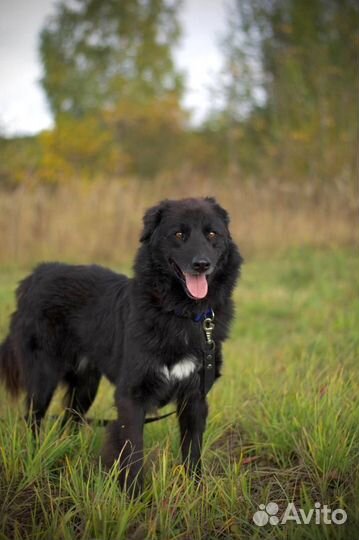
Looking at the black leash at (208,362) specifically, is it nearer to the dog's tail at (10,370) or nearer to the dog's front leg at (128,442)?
the dog's front leg at (128,442)

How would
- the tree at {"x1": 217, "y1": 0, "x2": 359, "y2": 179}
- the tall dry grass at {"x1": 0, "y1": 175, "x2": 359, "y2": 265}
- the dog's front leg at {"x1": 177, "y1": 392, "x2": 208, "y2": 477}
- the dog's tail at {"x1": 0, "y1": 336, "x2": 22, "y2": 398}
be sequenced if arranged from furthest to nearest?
the tree at {"x1": 217, "y1": 0, "x2": 359, "y2": 179}
the tall dry grass at {"x1": 0, "y1": 175, "x2": 359, "y2": 265}
the dog's tail at {"x1": 0, "y1": 336, "x2": 22, "y2": 398}
the dog's front leg at {"x1": 177, "y1": 392, "x2": 208, "y2": 477}

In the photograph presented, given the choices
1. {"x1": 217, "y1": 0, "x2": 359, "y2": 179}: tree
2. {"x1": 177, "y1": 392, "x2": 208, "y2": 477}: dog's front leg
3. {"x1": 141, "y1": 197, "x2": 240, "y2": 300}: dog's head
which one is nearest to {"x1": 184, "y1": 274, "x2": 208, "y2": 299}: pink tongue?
{"x1": 141, "y1": 197, "x2": 240, "y2": 300}: dog's head

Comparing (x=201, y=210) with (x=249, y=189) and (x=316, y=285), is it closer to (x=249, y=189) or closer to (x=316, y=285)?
(x=316, y=285)

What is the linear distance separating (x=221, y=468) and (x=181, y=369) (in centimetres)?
73

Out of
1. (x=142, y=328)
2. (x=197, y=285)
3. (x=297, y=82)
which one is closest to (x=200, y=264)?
(x=197, y=285)

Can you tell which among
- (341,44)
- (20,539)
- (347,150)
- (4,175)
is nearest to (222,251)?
(20,539)

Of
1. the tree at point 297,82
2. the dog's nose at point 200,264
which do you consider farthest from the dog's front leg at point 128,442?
the tree at point 297,82

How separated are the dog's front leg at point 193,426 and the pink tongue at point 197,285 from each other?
0.57 m

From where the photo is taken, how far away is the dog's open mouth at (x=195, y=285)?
9.40ft

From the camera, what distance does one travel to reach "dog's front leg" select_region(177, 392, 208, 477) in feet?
9.63

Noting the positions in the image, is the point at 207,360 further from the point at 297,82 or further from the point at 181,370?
the point at 297,82

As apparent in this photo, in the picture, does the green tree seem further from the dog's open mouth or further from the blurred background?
the dog's open mouth

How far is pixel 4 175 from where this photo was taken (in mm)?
13938

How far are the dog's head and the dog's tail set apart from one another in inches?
52.9
